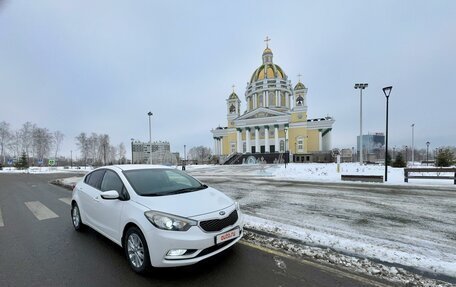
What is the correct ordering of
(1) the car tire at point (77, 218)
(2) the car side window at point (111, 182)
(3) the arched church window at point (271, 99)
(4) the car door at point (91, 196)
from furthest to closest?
(3) the arched church window at point (271, 99) < (1) the car tire at point (77, 218) < (4) the car door at point (91, 196) < (2) the car side window at point (111, 182)

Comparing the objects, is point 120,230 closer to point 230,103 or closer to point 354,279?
point 354,279

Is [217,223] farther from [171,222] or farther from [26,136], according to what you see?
[26,136]

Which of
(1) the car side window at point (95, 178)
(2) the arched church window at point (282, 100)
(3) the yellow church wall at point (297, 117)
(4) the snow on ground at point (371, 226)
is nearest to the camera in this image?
(4) the snow on ground at point (371, 226)

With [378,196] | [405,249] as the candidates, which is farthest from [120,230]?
[378,196]

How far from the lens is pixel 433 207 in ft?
25.2

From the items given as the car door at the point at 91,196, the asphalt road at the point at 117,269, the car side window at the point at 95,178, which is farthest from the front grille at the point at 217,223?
the car side window at the point at 95,178

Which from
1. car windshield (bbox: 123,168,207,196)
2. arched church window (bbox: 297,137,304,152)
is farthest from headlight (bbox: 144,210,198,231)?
arched church window (bbox: 297,137,304,152)

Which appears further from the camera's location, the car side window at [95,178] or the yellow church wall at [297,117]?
the yellow church wall at [297,117]

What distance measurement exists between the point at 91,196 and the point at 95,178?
0.51 meters

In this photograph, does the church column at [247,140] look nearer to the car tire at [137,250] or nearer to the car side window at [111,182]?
the car side window at [111,182]

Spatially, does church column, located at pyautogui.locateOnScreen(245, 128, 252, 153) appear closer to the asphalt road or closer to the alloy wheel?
the asphalt road

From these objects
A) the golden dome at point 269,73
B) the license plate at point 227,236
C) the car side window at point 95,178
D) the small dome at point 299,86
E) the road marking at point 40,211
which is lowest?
the road marking at point 40,211

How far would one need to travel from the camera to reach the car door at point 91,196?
4.80m

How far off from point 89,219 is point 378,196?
10.2 metres
